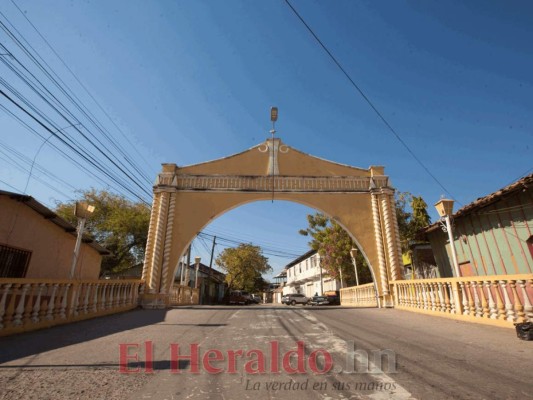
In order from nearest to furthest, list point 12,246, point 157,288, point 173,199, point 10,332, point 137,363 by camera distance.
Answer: point 137,363 < point 10,332 < point 12,246 < point 157,288 < point 173,199

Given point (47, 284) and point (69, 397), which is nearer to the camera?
point (69, 397)

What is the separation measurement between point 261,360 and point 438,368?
1913 millimetres

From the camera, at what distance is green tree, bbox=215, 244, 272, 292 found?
4000 centimetres

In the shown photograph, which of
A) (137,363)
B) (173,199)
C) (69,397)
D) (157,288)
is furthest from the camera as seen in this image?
(173,199)

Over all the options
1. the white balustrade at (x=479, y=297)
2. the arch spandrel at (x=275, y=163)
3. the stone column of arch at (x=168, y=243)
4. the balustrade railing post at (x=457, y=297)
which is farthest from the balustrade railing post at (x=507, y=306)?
the stone column of arch at (x=168, y=243)

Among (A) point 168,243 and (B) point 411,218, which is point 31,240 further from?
(B) point 411,218

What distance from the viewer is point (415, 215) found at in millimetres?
17469

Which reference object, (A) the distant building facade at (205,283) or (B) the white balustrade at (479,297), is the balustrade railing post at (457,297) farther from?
(A) the distant building facade at (205,283)

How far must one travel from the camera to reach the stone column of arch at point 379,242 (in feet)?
40.7

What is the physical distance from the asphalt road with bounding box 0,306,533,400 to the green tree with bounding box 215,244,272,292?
1396 inches

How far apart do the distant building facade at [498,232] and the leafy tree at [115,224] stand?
68.6 ft

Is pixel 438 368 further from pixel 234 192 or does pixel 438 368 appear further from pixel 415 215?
pixel 415 215

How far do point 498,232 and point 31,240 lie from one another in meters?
15.3

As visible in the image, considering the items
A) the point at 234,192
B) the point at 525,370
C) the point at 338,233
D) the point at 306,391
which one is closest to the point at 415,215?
the point at 338,233
